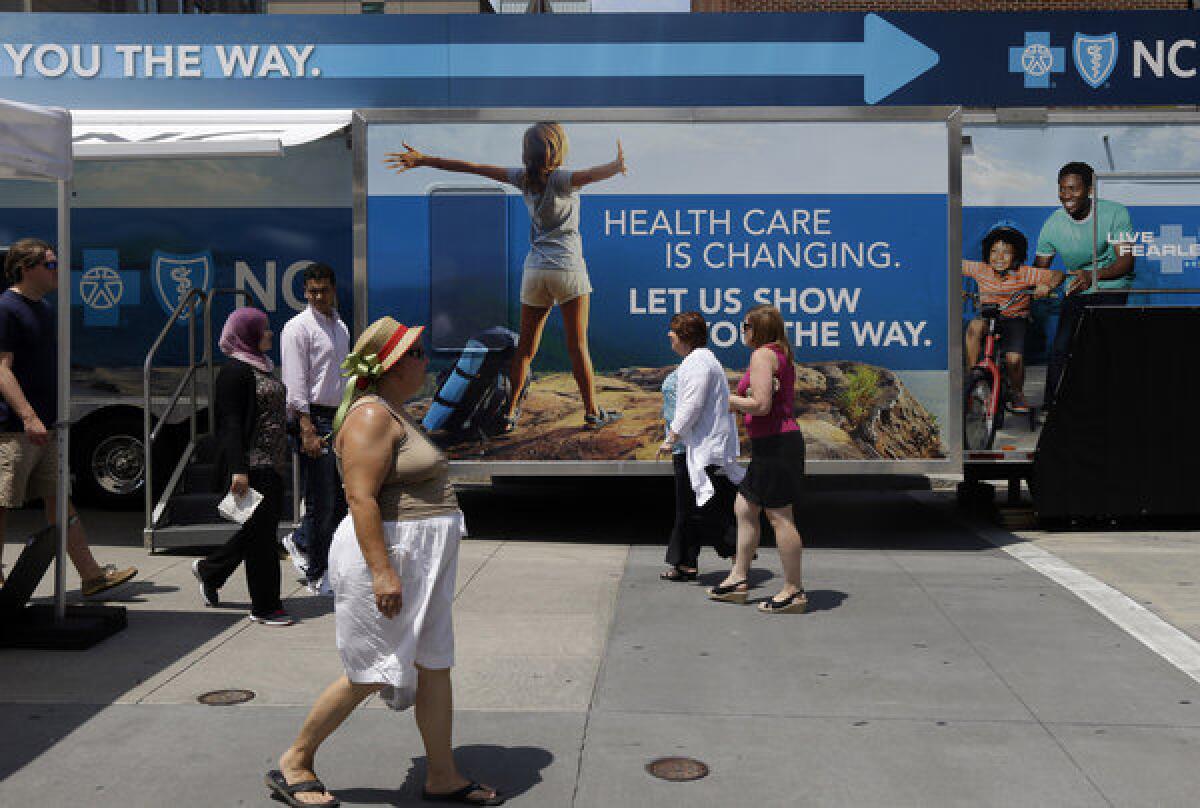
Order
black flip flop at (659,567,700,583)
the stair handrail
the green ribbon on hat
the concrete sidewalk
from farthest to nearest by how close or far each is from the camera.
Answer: the stair handrail < black flip flop at (659,567,700,583) < the concrete sidewalk < the green ribbon on hat

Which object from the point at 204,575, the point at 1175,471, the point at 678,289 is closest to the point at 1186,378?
the point at 1175,471

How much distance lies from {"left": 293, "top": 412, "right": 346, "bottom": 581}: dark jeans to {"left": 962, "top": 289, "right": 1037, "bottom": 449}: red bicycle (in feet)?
14.7

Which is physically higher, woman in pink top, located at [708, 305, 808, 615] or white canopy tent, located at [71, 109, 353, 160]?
white canopy tent, located at [71, 109, 353, 160]

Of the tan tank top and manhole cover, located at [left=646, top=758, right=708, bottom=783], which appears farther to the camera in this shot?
manhole cover, located at [left=646, top=758, right=708, bottom=783]

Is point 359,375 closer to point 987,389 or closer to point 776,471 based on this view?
point 776,471

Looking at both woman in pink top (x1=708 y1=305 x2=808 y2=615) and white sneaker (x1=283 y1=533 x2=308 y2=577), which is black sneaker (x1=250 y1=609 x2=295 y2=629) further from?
woman in pink top (x1=708 y1=305 x2=808 y2=615)

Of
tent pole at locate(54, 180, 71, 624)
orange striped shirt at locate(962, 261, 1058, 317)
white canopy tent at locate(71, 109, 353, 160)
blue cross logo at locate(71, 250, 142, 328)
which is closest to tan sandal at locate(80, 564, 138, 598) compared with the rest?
tent pole at locate(54, 180, 71, 624)

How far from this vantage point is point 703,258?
8125 millimetres

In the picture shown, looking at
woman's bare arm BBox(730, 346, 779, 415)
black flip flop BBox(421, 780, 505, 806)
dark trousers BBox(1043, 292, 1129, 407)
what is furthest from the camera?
dark trousers BBox(1043, 292, 1129, 407)

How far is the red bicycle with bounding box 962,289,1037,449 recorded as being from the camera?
849 centimetres

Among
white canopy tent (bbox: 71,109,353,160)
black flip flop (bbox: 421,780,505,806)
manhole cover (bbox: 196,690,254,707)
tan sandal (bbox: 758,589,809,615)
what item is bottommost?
black flip flop (bbox: 421,780,505,806)

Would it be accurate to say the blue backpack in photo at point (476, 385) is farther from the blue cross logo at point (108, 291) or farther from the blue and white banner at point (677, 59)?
the blue cross logo at point (108, 291)

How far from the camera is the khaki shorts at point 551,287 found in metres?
8.09

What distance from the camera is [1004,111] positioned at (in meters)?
8.62
